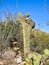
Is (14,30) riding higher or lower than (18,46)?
higher

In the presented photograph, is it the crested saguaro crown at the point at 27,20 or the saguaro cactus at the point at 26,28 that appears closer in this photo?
the saguaro cactus at the point at 26,28

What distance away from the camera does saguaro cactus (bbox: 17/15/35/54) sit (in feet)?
31.4

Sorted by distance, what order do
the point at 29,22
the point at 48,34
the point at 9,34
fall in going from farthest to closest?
the point at 48,34 → the point at 9,34 → the point at 29,22

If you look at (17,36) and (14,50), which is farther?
(17,36)

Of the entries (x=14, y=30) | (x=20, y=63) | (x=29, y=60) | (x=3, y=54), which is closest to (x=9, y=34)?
(x=14, y=30)

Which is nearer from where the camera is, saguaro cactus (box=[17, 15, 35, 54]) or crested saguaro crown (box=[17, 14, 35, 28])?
saguaro cactus (box=[17, 15, 35, 54])

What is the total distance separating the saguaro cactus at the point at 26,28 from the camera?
9.59 meters

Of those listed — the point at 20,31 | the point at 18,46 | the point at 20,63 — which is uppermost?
the point at 20,31

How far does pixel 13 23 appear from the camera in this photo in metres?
10.8

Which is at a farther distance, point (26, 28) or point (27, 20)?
point (27, 20)

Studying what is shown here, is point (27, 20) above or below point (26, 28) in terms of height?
above

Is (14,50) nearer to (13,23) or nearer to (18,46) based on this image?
(18,46)

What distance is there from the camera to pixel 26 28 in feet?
31.7

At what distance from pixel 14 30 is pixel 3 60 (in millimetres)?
1898
